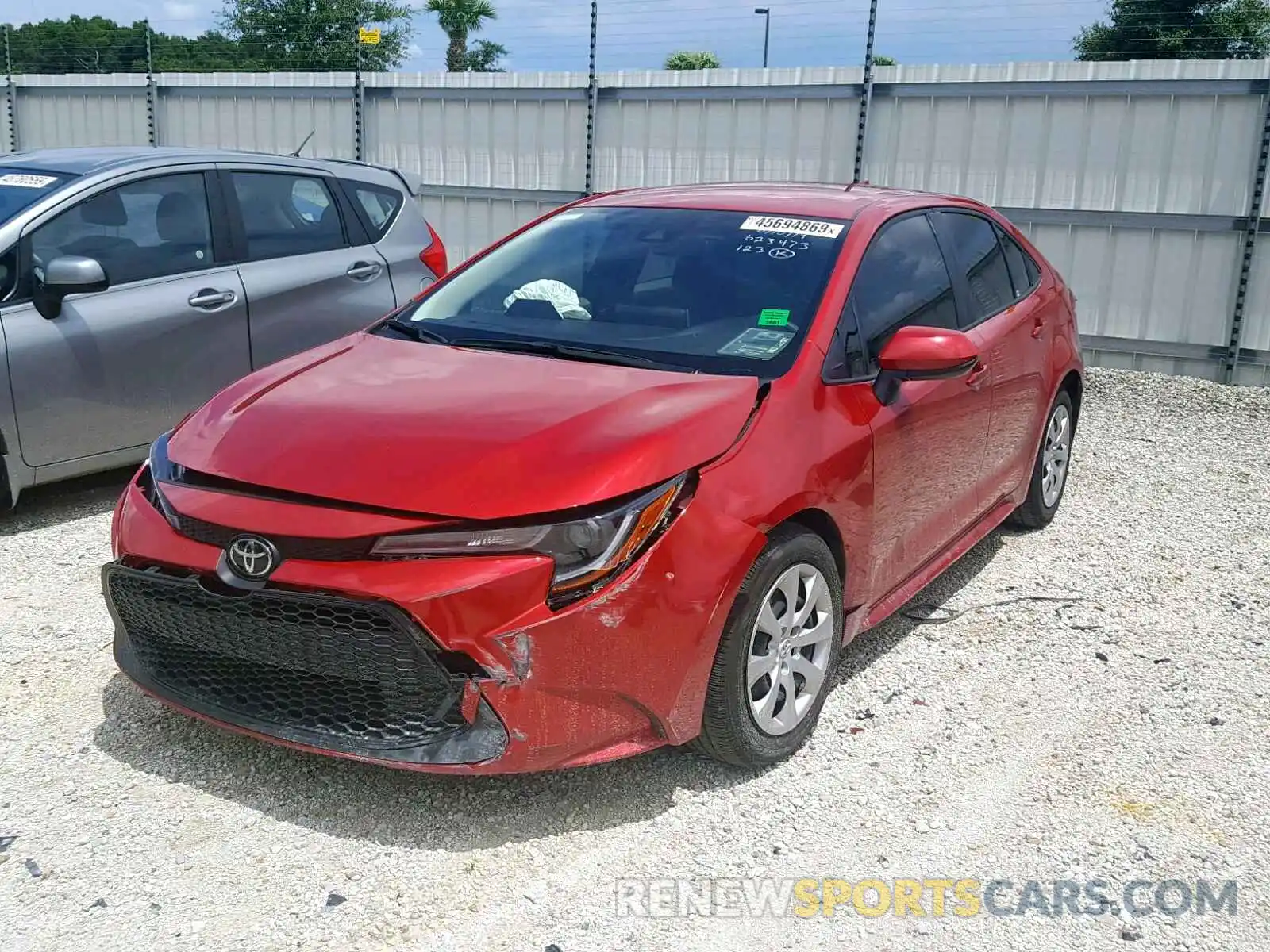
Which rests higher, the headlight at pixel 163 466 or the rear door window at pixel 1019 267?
the rear door window at pixel 1019 267

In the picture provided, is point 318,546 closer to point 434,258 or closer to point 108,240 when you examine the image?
point 108,240

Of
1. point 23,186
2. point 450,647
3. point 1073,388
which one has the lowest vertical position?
point 450,647

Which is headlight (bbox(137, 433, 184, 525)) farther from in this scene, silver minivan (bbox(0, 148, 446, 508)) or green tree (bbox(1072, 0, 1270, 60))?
green tree (bbox(1072, 0, 1270, 60))

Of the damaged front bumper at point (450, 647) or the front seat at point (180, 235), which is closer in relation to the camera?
the damaged front bumper at point (450, 647)

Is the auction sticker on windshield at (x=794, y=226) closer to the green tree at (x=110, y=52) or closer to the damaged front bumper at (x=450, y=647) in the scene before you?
the damaged front bumper at (x=450, y=647)

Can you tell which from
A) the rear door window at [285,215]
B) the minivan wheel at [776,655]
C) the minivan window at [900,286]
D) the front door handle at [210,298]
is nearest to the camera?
the minivan wheel at [776,655]

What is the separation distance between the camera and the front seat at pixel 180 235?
5758 mm

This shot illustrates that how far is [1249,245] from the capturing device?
897cm

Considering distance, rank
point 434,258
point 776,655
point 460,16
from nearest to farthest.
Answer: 1. point 776,655
2. point 434,258
3. point 460,16

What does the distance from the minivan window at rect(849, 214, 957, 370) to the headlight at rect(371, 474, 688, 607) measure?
1.26 meters

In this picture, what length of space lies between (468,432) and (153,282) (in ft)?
10.7

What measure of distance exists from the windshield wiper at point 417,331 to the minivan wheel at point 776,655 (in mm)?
1377

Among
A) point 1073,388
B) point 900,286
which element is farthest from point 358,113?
point 900,286

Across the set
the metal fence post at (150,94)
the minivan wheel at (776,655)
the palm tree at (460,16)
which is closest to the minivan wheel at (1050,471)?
the minivan wheel at (776,655)
